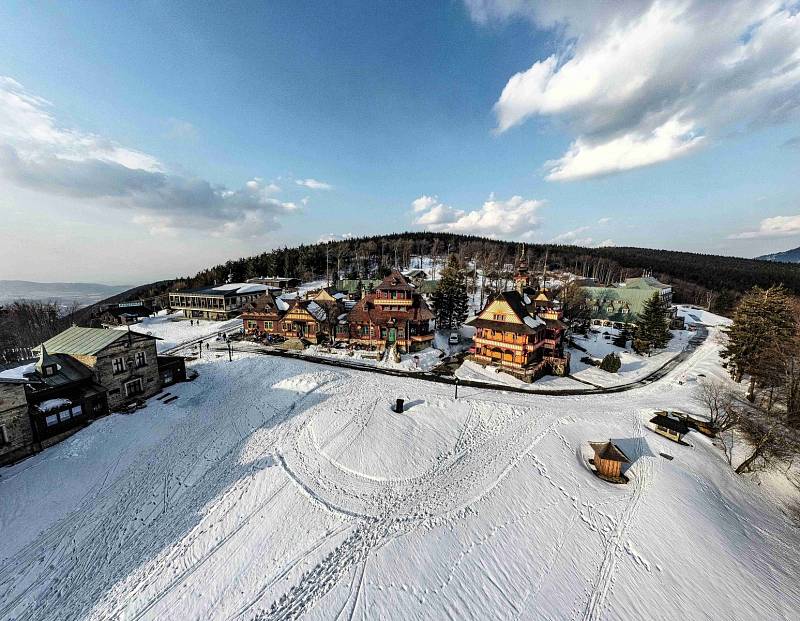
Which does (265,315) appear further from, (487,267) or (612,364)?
(487,267)

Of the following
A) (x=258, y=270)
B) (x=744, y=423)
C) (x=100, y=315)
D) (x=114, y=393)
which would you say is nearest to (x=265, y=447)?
(x=114, y=393)

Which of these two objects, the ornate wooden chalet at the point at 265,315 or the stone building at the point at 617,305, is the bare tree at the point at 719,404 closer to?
the stone building at the point at 617,305

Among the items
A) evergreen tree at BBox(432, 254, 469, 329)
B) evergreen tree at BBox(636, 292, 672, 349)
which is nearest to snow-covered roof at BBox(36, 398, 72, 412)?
evergreen tree at BBox(432, 254, 469, 329)

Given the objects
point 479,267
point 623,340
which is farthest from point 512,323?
point 479,267

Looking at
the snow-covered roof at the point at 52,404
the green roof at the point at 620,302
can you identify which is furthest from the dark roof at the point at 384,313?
the green roof at the point at 620,302

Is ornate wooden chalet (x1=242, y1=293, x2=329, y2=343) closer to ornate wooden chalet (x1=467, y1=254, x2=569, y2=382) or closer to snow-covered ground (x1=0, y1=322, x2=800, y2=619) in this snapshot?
snow-covered ground (x1=0, y1=322, x2=800, y2=619)
